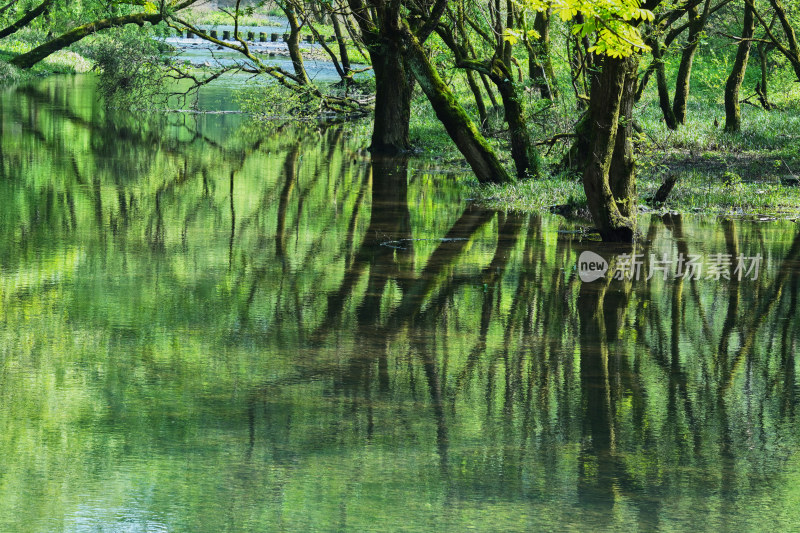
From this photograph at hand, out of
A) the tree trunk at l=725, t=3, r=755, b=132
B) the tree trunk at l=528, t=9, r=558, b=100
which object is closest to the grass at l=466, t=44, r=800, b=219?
the tree trunk at l=725, t=3, r=755, b=132

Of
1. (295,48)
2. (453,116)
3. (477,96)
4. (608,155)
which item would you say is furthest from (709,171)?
(295,48)

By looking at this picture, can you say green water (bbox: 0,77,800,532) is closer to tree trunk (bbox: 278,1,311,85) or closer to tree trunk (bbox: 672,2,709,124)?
tree trunk (bbox: 672,2,709,124)

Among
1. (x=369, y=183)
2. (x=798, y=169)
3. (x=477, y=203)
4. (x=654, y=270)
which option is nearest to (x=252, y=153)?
(x=369, y=183)

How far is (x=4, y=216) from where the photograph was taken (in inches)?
578

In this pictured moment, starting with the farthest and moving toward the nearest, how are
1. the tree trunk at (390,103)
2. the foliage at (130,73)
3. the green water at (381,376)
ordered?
1. the foliage at (130,73)
2. the tree trunk at (390,103)
3. the green water at (381,376)

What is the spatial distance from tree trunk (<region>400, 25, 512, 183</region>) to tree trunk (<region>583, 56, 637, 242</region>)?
455cm

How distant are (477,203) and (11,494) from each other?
42.2 ft

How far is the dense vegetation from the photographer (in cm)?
1390

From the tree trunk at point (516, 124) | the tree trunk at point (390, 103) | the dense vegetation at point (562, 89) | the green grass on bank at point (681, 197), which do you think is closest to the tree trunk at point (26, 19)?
the dense vegetation at point (562, 89)

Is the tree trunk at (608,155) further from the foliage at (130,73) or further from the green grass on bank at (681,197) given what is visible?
the foliage at (130,73)

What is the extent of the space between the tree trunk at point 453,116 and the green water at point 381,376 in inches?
121

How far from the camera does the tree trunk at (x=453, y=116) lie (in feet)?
60.7

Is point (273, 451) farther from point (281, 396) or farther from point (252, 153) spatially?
point (252, 153)

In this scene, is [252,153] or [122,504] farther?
[252,153]
